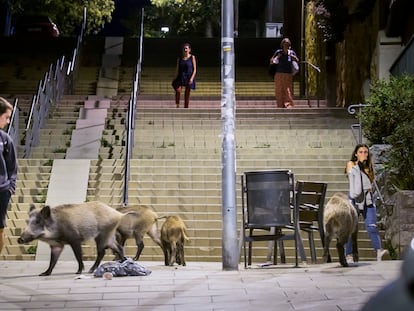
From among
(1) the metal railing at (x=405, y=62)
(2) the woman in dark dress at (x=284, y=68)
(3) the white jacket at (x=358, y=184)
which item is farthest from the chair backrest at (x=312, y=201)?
(2) the woman in dark dress at (x=284, y=68)

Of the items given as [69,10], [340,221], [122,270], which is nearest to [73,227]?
[122,270]

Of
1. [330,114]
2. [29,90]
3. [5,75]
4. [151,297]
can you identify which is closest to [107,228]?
[151,297]

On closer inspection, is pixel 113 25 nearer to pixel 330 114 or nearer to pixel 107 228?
pixel 330 114

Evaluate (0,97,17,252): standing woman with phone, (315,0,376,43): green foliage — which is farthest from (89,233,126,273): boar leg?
(315,0,376,43): green foliage

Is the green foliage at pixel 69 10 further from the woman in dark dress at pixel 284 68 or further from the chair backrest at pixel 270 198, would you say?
the chair backrest at pixel 270 198

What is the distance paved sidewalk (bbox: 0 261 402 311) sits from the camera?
16.0 ft

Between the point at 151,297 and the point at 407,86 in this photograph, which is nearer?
the point at 151,297

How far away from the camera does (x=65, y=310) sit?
4.79 meters

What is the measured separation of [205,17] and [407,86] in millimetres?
24298

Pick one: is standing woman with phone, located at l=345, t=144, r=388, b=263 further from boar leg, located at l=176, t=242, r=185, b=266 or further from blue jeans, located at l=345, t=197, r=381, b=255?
boar leg, located at l=176, t=242, r=185, b=266

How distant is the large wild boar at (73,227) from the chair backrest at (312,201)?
2505 millimetres

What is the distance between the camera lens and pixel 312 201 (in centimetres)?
853

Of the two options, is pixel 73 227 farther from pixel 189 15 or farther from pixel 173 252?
pixel 189 15

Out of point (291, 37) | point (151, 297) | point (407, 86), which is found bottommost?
point (151, 297)
